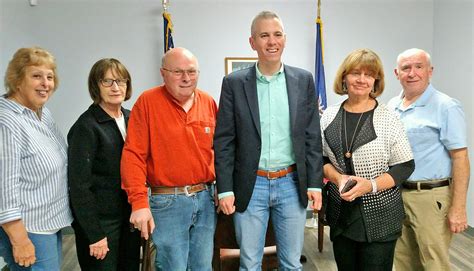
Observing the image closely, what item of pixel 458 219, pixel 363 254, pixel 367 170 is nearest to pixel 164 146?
pixel 367 170

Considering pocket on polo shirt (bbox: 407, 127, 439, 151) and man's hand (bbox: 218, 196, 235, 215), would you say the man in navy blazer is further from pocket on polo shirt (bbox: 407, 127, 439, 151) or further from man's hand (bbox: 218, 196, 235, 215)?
pocket on polo shirt (bbox: 407, 127, 439, 151)

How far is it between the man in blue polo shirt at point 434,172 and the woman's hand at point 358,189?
532mm

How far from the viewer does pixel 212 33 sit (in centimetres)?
414

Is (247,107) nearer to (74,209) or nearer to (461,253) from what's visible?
(74,209)

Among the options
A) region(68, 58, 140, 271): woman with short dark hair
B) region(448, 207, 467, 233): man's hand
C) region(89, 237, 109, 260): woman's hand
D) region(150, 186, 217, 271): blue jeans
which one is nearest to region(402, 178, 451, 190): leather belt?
region(448, 207, 467, 233): man's hand

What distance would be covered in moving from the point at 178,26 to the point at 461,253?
12.0 feet

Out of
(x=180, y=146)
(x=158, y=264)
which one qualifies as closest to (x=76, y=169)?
(x=180, y=146)

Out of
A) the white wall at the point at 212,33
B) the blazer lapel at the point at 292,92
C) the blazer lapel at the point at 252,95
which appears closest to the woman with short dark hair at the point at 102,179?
the blazer lapel at the point at 252,95

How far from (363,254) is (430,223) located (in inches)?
21.1

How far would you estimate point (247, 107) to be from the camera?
160 centimetres

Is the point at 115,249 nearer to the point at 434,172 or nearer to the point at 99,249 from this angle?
the point at 99,249

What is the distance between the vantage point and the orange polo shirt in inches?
62.9

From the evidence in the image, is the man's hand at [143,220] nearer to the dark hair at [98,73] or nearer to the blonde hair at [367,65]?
the dark hair at [98,73]

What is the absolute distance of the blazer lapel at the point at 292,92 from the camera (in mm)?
1601
